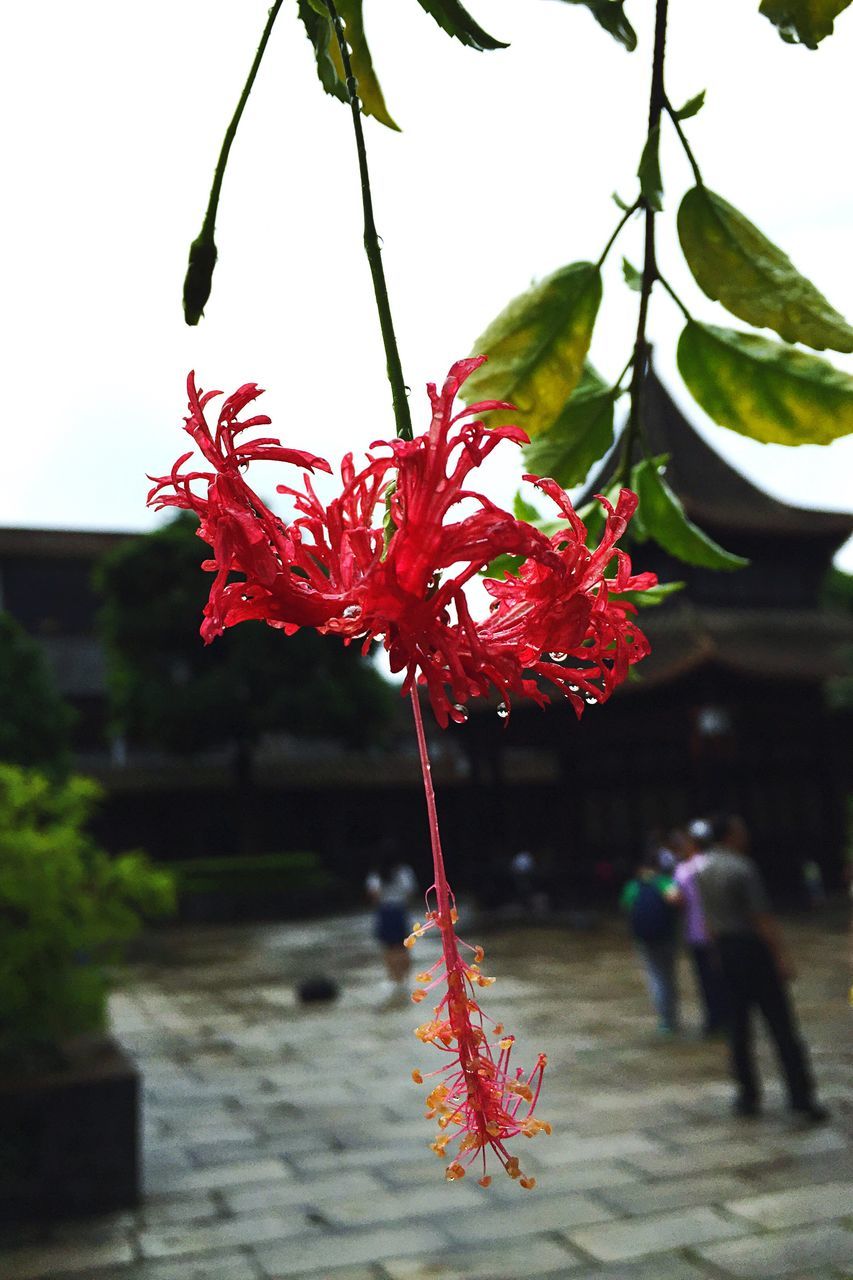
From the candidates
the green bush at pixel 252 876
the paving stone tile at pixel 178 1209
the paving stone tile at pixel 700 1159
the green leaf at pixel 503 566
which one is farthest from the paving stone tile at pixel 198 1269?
the green bush at pixel 252 876

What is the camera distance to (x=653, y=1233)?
4.82 meters

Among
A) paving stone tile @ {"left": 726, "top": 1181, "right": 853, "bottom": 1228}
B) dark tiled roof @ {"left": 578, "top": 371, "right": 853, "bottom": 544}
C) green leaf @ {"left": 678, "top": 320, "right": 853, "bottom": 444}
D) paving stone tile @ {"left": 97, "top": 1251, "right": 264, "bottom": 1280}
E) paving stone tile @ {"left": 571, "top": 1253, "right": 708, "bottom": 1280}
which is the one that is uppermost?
dark tiled roof @ {"left": 578, "top": 371, "right": 853, "bottom": 544}

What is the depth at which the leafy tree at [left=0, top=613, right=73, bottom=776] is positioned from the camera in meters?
19.1

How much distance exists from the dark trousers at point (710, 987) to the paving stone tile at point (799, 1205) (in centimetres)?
286

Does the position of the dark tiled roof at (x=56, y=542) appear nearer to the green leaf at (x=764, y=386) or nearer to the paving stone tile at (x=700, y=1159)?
the paving stone tile at (x=700, y=1159)

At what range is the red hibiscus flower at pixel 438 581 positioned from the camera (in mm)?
581

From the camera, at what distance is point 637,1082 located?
7477 millimetres

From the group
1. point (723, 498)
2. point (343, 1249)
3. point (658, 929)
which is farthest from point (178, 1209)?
point (723, 498)

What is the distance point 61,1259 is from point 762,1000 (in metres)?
3.51

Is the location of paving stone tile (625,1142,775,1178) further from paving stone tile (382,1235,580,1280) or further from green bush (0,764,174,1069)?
green bush (0,764,174,1069)

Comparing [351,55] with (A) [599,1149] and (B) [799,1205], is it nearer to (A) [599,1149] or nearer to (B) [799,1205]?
(B) [799,1205]

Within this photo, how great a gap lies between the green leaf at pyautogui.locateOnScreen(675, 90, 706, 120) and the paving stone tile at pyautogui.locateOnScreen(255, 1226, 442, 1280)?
454cm

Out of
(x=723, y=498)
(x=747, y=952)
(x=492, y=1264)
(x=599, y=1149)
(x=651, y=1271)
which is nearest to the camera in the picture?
(x=651, y=1271)

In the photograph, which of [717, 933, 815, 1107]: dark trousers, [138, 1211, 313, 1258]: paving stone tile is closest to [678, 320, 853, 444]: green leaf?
[138, 1211, 313, 1258]: paving stone tile
